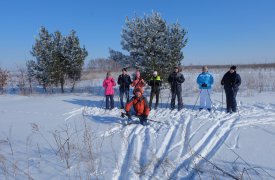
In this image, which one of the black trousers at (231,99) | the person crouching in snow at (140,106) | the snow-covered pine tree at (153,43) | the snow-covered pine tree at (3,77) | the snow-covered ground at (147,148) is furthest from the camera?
the snow-covered pine tree at (3,77)

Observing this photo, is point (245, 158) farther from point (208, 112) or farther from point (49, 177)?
point (208, 112)

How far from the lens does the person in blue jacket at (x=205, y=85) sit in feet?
29.4

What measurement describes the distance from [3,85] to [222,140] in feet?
59.7

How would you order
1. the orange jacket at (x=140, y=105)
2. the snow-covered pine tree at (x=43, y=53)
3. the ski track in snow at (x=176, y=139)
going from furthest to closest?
the snow-covered pine tree at (x=43, y=53) < the orange jacket at (x=140, y=105) < the ski track in snow at (x=176, y=139)

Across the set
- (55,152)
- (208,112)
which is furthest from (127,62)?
(55,152)

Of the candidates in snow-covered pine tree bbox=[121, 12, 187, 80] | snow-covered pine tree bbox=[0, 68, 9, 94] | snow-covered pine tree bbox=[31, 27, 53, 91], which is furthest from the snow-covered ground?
snow-covered pine tree bbox=[0, 68, 9, 94]

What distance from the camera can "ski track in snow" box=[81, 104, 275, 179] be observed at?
4156 millimetres

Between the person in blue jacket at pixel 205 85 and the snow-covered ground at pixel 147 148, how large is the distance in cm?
80

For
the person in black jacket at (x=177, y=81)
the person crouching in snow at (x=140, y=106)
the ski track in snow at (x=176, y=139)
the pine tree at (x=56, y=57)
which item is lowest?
the ski track in snow at (x=176, y=139)

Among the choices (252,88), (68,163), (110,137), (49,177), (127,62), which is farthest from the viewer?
(252,88)

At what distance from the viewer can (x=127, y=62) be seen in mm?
13805

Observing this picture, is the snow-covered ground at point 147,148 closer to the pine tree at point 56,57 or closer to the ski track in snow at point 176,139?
the ski track in snow at point 176,139

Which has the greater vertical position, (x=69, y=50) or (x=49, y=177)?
(x=69, y=50)

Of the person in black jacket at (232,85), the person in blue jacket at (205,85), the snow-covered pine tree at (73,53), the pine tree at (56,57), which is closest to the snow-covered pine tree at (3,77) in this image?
the pine tree at (56,57)
